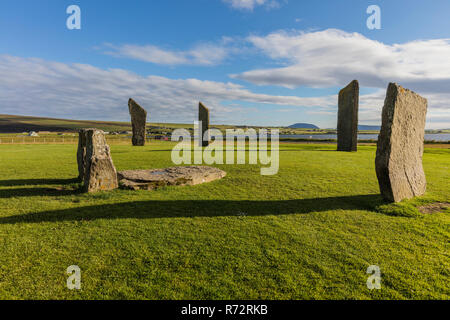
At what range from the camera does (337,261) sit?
3748mm

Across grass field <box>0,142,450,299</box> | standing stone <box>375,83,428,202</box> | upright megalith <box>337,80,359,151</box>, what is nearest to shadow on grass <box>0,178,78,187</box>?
grass field <box>0,142,450,299</box>

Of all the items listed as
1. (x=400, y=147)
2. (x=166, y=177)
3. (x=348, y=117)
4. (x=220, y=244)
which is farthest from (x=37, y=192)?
(x=348, y=117)

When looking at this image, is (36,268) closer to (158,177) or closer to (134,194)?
(134,194)

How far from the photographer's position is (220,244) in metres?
4.22

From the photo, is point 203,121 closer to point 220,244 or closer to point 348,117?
point 348,117

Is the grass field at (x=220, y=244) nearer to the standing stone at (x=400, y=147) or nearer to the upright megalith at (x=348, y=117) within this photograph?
the standing stone at (x=400, y=147)

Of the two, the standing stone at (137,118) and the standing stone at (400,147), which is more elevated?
the standing stone at (137,118)

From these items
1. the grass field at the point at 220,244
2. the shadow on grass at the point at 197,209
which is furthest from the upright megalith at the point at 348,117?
the shadow on grass at the point at 197,209

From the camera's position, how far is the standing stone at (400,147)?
6117 millimetres

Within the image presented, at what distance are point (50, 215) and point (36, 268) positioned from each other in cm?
245

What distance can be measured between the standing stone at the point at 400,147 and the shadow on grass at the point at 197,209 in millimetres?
651

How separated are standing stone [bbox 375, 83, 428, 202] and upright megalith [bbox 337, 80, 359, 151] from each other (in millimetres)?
12574

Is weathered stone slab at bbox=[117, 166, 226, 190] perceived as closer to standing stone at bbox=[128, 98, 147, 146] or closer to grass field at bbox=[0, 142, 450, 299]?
grass field at bbox=[0, 142, 450, 299]
